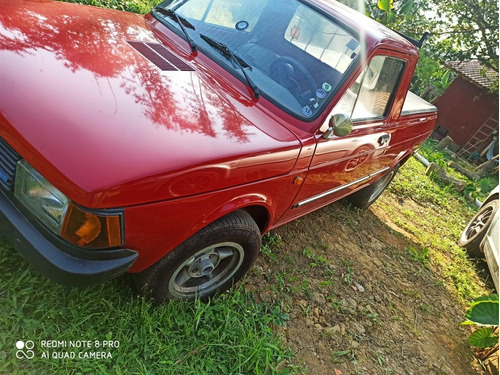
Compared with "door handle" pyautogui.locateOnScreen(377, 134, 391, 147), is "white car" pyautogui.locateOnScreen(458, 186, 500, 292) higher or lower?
lower

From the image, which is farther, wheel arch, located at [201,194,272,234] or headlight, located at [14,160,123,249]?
wheel arch, located at [201,194,272,234]

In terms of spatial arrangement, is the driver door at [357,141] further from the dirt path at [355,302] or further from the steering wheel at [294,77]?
the dirt path at [355,302]

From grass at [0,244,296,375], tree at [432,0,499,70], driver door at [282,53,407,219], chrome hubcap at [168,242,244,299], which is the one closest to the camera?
grass at [0,244,296,375]

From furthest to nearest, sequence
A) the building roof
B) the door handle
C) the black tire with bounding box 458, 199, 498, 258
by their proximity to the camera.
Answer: the building roof
the black tire with bounding box 458, 199, 498, 258
the door handle

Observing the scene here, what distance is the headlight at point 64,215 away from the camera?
4.62 feet

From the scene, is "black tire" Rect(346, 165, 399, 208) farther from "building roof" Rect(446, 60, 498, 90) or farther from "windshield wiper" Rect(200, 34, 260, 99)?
"building roof" Rect(446, 60, 498, 90)

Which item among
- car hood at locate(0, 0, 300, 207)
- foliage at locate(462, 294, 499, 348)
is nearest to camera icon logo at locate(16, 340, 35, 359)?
car hood at locate(0, 0, 300, 207)

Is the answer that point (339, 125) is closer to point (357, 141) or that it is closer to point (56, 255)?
point (357, 141)

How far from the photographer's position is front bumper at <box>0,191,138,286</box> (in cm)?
145

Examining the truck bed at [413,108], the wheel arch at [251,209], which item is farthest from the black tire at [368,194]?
the wheel arch at [251,209]

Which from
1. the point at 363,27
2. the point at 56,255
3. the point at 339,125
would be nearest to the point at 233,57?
the point at 339,125

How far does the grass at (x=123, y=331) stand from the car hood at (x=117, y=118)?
888 millimetres

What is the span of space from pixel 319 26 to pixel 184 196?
170 cm

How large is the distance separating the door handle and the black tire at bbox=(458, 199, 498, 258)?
7.88 ft
